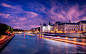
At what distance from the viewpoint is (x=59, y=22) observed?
145 m

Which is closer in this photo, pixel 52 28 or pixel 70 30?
pixel 70 30

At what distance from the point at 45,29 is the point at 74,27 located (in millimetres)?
54447

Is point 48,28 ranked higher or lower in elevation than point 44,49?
higher

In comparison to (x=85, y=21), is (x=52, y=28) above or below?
below

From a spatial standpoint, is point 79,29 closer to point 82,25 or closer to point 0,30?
point 82,25

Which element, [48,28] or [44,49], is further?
[48,28]

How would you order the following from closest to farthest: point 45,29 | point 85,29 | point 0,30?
1. point 0,30
2. point 85,29
3. point 45,29

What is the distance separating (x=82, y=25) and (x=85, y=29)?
25.1 feet

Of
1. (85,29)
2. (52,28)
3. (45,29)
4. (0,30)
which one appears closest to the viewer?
(0,30)

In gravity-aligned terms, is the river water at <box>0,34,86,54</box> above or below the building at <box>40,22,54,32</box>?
below

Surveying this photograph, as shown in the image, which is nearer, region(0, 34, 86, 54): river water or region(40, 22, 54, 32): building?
region(0, 34, 86, 54): river water

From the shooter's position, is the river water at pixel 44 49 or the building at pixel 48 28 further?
the building at pixel 48 28

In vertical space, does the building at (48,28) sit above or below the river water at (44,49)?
above

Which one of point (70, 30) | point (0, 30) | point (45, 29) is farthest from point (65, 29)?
point (0, 30)
